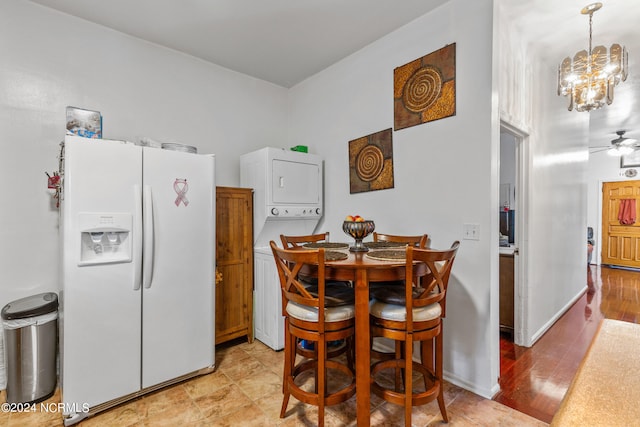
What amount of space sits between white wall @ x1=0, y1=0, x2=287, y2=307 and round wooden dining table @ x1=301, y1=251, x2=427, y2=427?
2.27 metres

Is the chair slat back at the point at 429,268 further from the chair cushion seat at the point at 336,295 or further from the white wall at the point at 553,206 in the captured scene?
the white wall at the point at 553,206

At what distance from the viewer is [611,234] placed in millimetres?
6852

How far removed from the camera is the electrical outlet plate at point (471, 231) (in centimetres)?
215

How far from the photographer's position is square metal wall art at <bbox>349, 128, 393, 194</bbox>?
108 inches

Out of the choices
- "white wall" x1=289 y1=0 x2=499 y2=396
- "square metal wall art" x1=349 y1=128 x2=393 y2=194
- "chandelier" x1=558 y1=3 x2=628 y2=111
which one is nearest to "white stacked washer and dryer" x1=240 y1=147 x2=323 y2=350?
"square metal wall art" x1=349 y1=128 x2=393 y2=194

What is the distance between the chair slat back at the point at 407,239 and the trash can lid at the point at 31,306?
2.48 m

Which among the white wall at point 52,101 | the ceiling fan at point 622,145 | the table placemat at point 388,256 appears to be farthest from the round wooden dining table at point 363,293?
the ceiling fan at point 622,145

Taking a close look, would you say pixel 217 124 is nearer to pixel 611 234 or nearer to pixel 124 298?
pixel 124 298

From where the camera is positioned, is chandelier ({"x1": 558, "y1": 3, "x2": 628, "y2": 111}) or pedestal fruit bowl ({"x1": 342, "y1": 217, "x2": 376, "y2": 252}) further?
chandelier ({"x1": 558, "y1": 3, "x2": 628, "y2": 111})

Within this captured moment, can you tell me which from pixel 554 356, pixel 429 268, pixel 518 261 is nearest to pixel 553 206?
pixel 518 261

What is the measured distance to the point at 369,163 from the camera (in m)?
2.90

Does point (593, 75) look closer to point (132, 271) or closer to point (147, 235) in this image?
point (147, 235)

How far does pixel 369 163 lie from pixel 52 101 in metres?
2.67

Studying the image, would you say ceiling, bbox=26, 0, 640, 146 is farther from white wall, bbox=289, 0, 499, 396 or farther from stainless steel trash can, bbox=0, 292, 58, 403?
stainless steel trash can, bbox=0, 292, 58, 403
